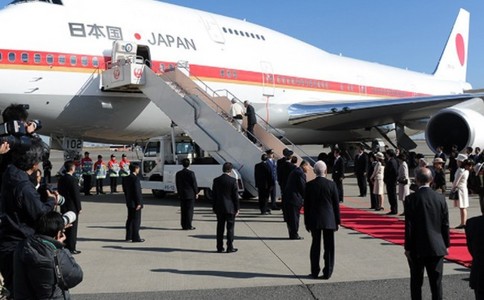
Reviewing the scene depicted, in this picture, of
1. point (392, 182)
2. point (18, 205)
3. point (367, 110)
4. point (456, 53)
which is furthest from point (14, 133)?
point (456, 53)

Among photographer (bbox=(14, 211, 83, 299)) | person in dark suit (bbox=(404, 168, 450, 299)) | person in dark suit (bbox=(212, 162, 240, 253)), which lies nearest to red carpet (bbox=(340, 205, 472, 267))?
person in dark suit (bbox=(404, 168, 450, 299))

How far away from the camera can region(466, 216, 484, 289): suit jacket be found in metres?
3.08

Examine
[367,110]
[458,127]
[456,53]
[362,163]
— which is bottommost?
[362,163]

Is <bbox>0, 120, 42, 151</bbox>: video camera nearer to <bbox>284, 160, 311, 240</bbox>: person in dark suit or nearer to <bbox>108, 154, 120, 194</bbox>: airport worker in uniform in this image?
<bbox>284, 160, 311, 240</bbox>: person in dark suit

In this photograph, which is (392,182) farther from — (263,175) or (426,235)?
(426,235)

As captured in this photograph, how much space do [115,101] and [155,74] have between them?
51.3 inches

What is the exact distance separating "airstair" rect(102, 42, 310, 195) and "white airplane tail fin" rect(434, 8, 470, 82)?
21291 mm

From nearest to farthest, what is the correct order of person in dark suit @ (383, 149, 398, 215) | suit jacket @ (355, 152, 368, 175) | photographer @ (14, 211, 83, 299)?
photographer @ (14, 211, 83, 299), person in dark suit @ (383, 149, 398, 215), suit jacket @ (355, 152, 368, 175)

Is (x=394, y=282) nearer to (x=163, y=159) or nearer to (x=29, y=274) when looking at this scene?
(x=29, y=274)

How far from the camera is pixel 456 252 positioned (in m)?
6.62

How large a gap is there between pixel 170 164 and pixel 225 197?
6.03 metres

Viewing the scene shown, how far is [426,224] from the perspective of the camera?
4.20m

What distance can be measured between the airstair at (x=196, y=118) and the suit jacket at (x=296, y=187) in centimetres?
318

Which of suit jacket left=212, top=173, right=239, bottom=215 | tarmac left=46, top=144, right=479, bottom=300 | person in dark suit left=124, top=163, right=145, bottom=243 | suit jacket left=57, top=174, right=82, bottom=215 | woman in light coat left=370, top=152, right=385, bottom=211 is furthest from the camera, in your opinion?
woman in light coat left=370, top=152, right=385, bottom=211
